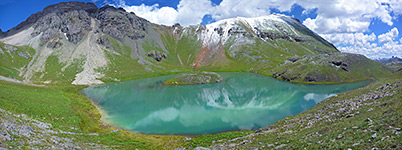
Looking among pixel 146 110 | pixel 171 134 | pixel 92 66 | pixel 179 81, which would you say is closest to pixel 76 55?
pixel 92 66

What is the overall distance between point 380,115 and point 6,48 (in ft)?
774

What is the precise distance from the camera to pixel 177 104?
68438mm

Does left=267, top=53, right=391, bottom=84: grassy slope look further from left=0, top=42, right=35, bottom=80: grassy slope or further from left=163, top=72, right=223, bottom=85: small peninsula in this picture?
left=0, top=42, right=35, bottom=80: grassy slope

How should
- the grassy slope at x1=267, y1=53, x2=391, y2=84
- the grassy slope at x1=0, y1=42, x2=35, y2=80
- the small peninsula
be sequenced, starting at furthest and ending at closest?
1. the grassy slope at x1=0, y1=42, x2=35, y2=80
2. the grassy slope at x1=267, y1=53, x2=391, y2=84
3. the small peninsula

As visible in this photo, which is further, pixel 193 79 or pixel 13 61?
pixel 13 61

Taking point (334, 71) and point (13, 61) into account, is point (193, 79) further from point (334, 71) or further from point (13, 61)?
point (13, 61)

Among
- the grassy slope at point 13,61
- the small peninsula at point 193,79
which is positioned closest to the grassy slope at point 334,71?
the small peninsula at point 193,79

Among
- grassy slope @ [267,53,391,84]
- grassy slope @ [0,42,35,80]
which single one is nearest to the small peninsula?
grassy slope @ [267,53,391,84]

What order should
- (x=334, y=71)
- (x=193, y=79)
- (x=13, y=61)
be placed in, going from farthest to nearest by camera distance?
(x=13, y=61) < (x=334, y=71) < (x=193, y=79)

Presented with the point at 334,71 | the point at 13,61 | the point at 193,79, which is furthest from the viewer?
the point at 13,61

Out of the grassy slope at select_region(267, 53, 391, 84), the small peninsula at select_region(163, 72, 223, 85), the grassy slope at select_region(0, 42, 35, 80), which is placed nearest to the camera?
the small peninsula at select_region(163, 72, 223, 85)

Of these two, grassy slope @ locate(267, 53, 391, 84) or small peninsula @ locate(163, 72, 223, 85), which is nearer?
small peninsula @ locate(163, 72, 223, 85)

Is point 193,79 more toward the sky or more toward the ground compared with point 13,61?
more toward the ground

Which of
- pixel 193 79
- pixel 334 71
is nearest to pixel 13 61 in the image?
pixel 193 79
